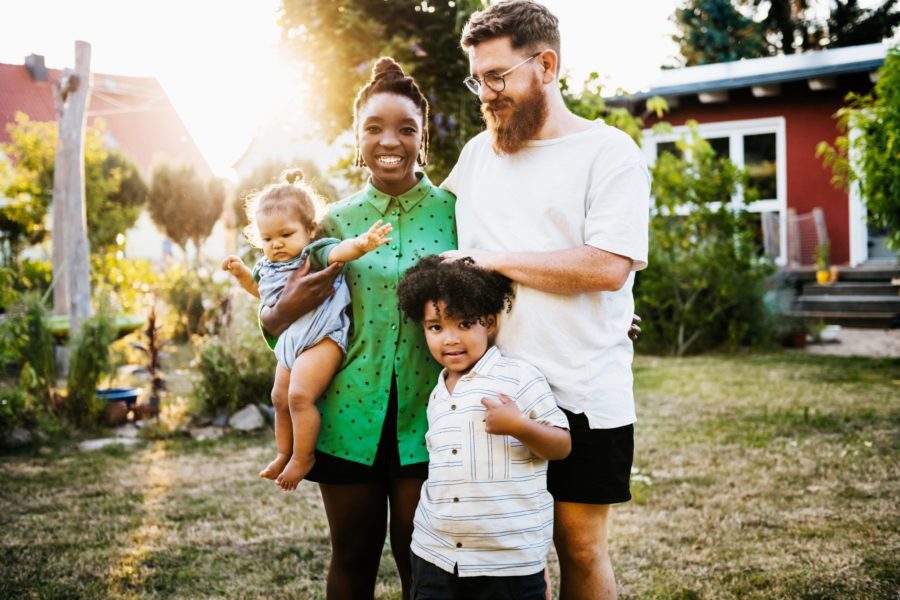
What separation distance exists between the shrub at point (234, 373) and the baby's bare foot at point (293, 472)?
444 cm

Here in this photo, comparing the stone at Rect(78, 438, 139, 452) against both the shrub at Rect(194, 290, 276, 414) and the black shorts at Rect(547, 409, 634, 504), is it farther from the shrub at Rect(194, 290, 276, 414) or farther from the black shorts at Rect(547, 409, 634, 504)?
the black shorts at Rect(547, 409, 634, 504)

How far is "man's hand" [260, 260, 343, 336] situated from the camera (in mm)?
2277

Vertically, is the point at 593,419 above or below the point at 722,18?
below

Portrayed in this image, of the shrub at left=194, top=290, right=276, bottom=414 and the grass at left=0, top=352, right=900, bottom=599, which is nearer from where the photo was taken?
the grass at left=0, top=352, right=900, bottom=599

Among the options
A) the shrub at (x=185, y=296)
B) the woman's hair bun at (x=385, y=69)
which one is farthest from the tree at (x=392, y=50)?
the shrub at (x=185, y=296)

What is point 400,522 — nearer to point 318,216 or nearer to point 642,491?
point 318,216

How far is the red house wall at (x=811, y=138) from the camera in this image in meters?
13.4

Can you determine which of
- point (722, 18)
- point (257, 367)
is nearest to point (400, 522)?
point (257, 367)

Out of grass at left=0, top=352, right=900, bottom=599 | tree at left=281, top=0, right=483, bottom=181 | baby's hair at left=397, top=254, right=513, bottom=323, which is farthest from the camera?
tree at left=281, top=0, right=483, bottom=181

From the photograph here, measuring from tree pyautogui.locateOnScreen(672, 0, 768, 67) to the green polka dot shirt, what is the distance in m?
29.4

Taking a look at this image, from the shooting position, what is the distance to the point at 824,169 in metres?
13.3

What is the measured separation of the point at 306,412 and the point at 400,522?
1.52 ft

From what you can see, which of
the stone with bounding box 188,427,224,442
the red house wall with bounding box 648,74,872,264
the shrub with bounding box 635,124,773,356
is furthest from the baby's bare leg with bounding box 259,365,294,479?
the red house wall with bounding box 648,74,872,264

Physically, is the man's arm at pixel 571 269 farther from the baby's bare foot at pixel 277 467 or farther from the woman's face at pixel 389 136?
the baby's bare foot at pixel 277 467
